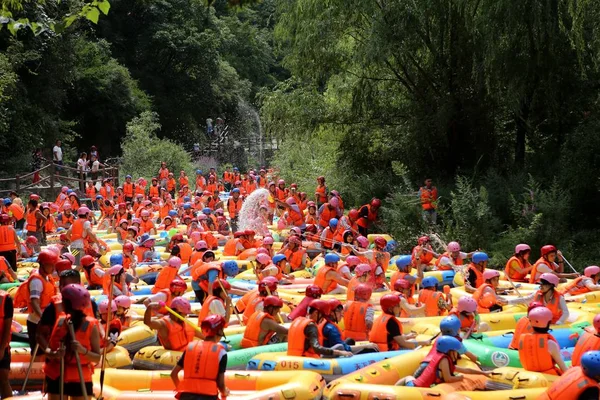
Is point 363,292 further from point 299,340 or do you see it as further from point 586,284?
point 586,284

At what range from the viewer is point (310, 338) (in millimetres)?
8719

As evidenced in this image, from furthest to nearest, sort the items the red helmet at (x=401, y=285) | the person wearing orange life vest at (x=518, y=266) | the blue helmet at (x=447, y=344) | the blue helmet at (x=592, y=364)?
the person wearing orange life vest at (x=518, y=266)
the red helmet at (x=401, y=285)
the blue helmet at (x=447, y=344)
the blue helmet at (x=592, y=364)

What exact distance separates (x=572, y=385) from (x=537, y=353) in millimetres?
1464

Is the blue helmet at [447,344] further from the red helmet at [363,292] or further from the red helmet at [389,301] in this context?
the red helmet at [363,292]

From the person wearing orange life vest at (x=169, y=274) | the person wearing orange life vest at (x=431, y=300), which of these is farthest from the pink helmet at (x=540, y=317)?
the person wearing orange life vest at (x=169, y=274)

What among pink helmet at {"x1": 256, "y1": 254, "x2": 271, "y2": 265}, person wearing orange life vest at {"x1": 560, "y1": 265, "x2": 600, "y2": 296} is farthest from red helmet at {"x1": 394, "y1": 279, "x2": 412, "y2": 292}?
person wearing orange life vest at {"x1": 560, "y1": 265, "x2": 600, "y2": 296}

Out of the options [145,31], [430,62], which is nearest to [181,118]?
[145,31]

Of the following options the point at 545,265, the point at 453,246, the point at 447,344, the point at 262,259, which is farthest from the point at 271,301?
the point at 453,246

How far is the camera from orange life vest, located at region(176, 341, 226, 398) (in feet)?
21.7

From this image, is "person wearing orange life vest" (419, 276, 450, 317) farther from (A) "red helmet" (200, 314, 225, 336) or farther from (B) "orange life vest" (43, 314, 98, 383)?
(B) "orange life vest" (43, 314, 98, 383)

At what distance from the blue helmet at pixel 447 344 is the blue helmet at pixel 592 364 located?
4.16 ft

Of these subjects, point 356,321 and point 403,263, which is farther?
point 403,263

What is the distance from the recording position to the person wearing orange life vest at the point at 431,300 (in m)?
10.8

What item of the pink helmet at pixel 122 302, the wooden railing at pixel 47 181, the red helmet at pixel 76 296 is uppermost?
the wooden railing at pixel 47 181
